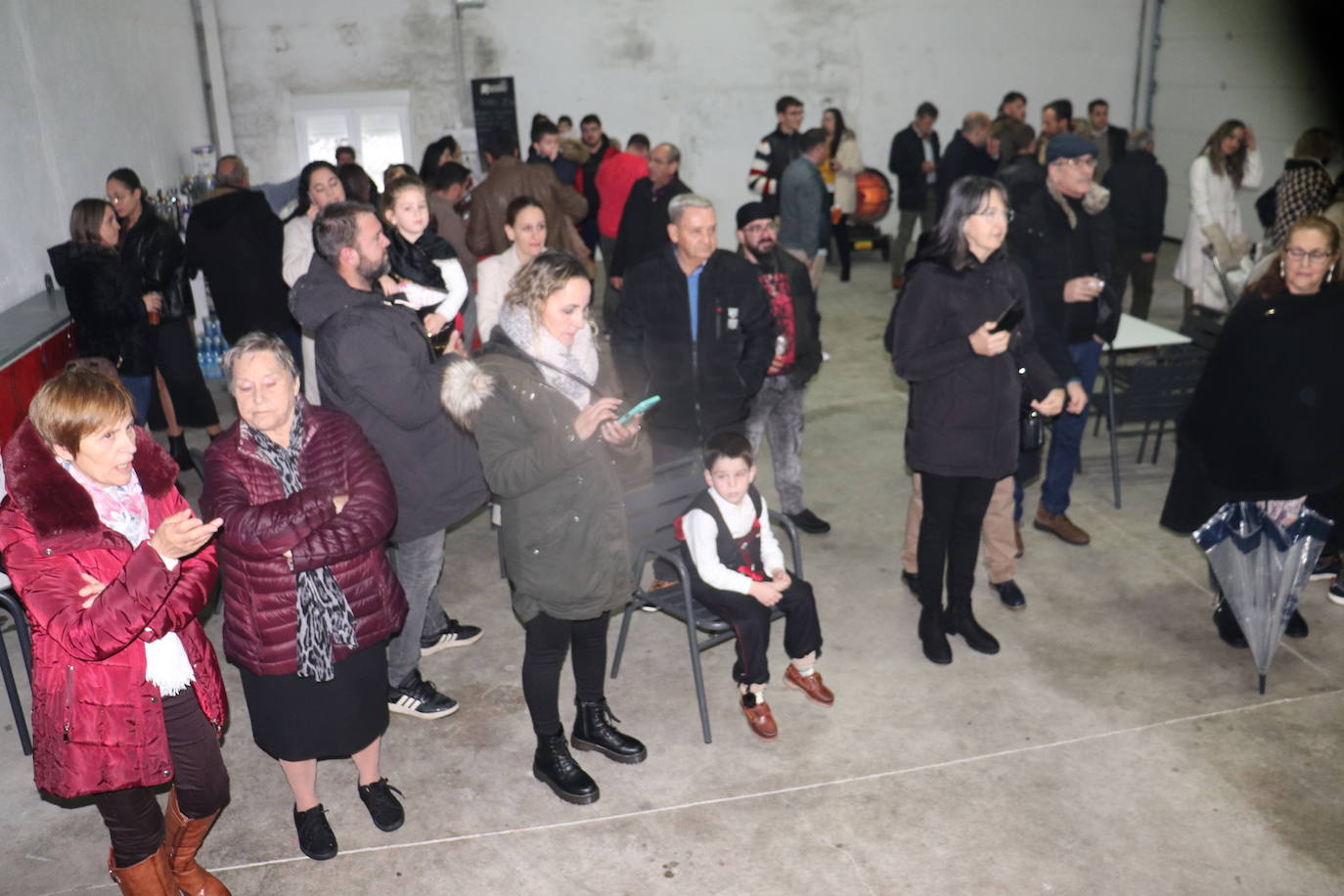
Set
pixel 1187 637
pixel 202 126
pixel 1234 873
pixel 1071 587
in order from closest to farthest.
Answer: pixel 1234 873 → pixel 1187 637 → pixel 1071 587 → pixel 202 126

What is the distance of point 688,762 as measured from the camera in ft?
11.8

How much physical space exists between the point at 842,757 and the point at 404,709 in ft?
5.09

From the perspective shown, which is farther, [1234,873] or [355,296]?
[355,296]

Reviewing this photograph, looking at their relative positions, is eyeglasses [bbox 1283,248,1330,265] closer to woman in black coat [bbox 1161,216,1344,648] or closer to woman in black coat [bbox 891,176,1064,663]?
woman in black coat [bbox 1161,216,1344,648]

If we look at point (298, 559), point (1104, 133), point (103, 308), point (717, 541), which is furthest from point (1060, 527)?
point (1104, 133)

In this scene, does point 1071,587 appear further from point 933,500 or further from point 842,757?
point 842,757

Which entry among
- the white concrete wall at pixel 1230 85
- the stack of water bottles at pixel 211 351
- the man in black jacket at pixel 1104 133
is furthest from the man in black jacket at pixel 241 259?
the white concrete wall at pixel 1230 85

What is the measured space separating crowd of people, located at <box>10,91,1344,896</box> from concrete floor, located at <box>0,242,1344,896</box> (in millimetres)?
131

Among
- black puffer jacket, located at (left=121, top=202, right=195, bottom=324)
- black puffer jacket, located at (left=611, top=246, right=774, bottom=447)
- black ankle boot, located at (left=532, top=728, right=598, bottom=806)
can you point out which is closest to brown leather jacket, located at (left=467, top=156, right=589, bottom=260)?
black puffer jacket, located at (left=121, top=202, right=195, bottom=324)

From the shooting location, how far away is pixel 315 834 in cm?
318

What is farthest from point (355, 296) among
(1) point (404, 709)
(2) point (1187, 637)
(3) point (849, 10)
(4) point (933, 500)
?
(3) point (849, 10)

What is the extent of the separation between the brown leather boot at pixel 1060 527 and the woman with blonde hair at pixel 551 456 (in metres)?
2.73

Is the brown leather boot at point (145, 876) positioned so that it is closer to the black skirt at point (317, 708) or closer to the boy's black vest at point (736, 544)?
the black skirt at point (317, 708)

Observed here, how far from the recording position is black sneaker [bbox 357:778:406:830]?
130 inches
